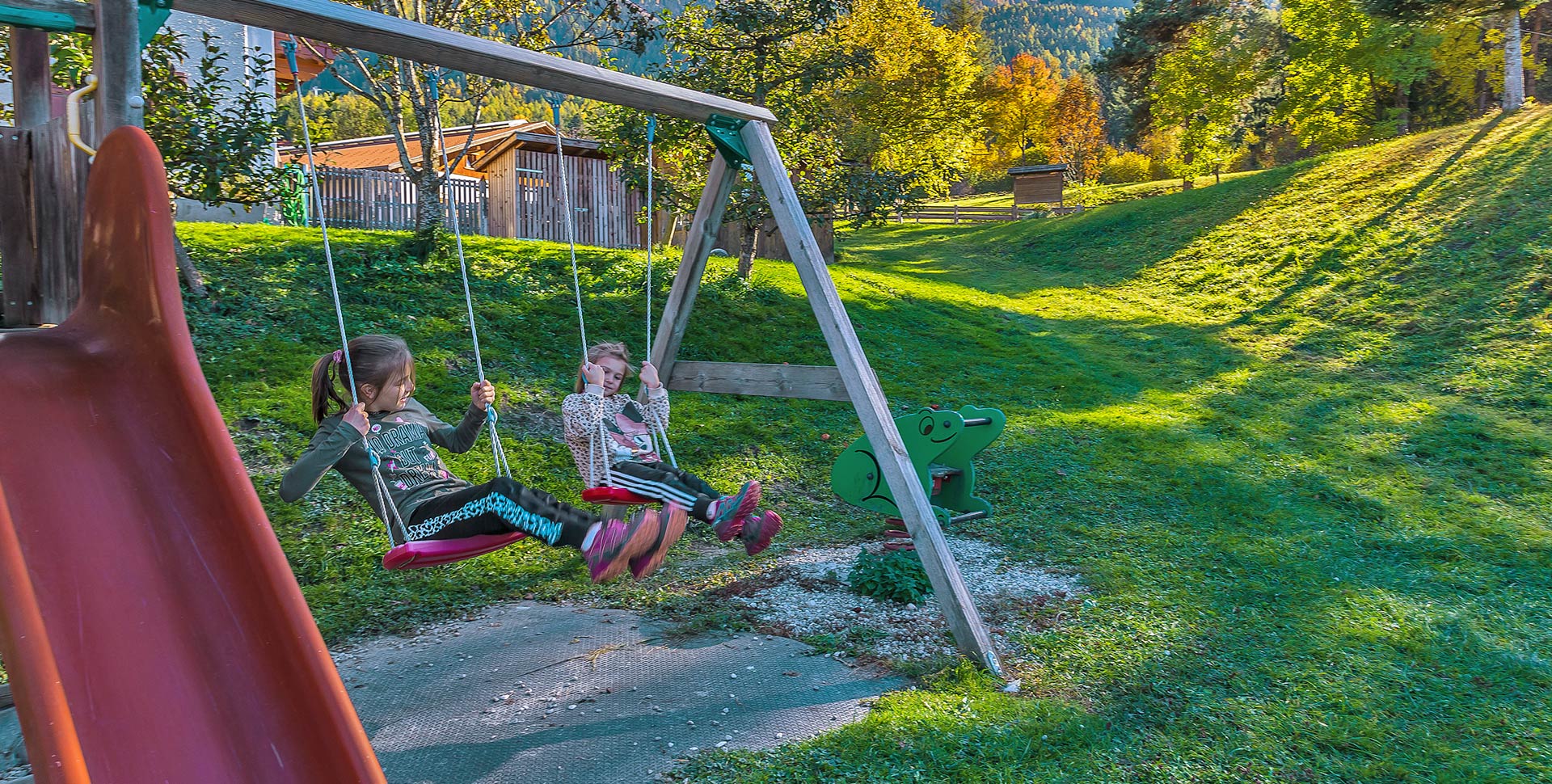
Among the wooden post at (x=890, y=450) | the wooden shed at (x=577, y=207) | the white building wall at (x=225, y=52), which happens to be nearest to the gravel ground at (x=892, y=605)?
the wooden post at (x=890, y=450)

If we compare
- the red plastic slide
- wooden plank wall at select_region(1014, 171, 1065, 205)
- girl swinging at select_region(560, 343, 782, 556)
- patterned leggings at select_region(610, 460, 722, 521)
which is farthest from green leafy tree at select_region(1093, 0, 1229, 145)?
the red plastic slide

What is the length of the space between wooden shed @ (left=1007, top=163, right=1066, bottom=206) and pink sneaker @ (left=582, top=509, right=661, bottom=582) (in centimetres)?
3171

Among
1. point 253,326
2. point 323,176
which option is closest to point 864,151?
point 323,176

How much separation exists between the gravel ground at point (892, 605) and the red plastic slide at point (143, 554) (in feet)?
9.16

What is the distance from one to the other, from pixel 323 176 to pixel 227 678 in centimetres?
1347

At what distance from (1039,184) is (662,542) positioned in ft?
107

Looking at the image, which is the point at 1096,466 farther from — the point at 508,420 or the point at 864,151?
the point at 864,151

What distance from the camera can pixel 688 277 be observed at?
18.4ft

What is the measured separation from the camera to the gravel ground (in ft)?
15.4

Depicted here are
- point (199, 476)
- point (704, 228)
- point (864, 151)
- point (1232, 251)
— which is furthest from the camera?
point (864, 151)

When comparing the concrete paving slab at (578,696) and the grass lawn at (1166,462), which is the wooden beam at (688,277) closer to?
the grass lawn at (1166,462)

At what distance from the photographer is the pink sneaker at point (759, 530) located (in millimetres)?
4379

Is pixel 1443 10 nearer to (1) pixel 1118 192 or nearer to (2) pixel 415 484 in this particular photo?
(1) pixel 1118 192

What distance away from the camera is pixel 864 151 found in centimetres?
2120
